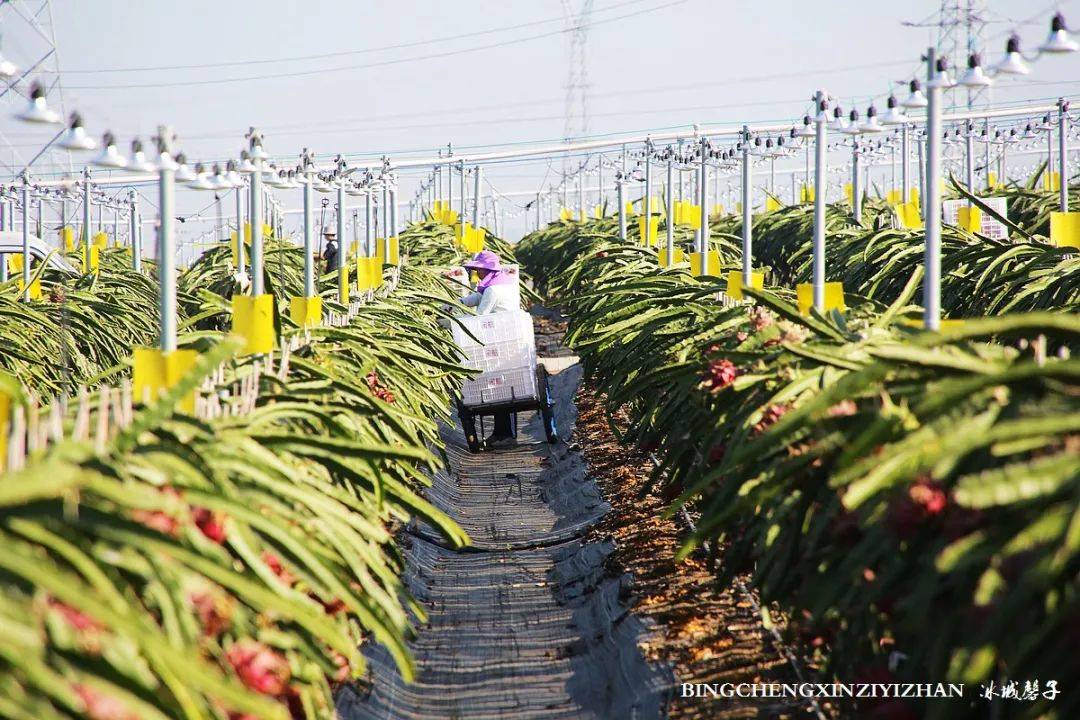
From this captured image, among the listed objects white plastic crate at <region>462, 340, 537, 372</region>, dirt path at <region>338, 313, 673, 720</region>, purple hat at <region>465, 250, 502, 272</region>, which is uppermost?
purple hat at <region>465, 250, 502, 272</region>

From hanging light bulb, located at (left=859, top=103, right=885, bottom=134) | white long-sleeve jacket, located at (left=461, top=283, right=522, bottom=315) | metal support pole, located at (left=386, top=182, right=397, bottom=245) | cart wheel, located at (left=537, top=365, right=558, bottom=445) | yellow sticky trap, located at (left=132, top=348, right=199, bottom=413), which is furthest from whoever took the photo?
metal support pole, located at (left=386, top=182, right=397, bottom=245)

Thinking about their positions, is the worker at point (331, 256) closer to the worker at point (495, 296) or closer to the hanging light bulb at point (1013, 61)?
the worker at point (495, 296)

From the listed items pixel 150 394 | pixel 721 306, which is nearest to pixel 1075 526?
pixel 150 394

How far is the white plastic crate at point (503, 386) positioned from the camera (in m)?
9.96

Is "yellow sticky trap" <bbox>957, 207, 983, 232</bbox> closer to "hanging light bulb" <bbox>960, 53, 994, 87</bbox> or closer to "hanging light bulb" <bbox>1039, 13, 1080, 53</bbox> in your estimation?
"hanging light bulb" <bbox>960, 53, 994, 87</bbox>

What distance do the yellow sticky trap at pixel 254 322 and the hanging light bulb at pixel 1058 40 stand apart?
3.28 metres

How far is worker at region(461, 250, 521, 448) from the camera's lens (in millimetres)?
10281

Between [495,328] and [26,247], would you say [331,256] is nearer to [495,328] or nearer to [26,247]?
[26,247]

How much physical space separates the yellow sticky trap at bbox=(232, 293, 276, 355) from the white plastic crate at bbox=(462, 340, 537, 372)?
481 cm

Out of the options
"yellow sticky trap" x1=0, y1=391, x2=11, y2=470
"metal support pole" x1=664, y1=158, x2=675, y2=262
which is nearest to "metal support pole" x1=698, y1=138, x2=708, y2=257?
"metal support pole" x1=664, y1=158, x2=675, y2=262

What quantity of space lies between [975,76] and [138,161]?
3.74 metres

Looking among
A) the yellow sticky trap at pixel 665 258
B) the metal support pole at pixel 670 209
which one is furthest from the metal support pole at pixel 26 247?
the metal support pole at pixel 670 209

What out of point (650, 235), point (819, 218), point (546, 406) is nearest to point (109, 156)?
point (819, 218)

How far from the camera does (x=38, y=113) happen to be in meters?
5.25
